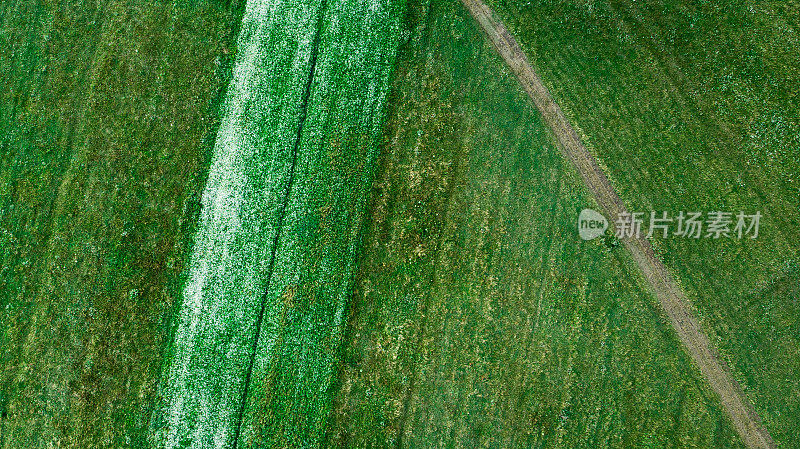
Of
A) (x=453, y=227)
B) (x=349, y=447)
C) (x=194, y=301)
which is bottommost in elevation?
(x=349, y=447)

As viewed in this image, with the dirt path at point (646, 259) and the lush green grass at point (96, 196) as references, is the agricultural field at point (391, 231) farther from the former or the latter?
the dirt path at point (646, 259)

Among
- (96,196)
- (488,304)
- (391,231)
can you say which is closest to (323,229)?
(391,231)

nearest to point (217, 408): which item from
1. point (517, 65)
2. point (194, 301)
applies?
point (194, 301)

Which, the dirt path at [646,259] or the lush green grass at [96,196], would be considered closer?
the dirt path at [646,259]

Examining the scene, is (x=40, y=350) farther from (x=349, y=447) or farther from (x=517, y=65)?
(x=517, y=65)

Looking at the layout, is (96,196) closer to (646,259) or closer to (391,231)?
(391,231)

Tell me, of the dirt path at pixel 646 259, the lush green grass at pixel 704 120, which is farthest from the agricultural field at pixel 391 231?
the dirt path at pixel 646 259

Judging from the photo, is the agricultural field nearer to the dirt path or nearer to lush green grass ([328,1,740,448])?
lush green grass ([328,1,740,448])

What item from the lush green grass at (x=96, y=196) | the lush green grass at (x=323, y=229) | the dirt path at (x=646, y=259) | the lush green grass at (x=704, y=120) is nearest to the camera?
the dirt path at (x=646, y=259)
